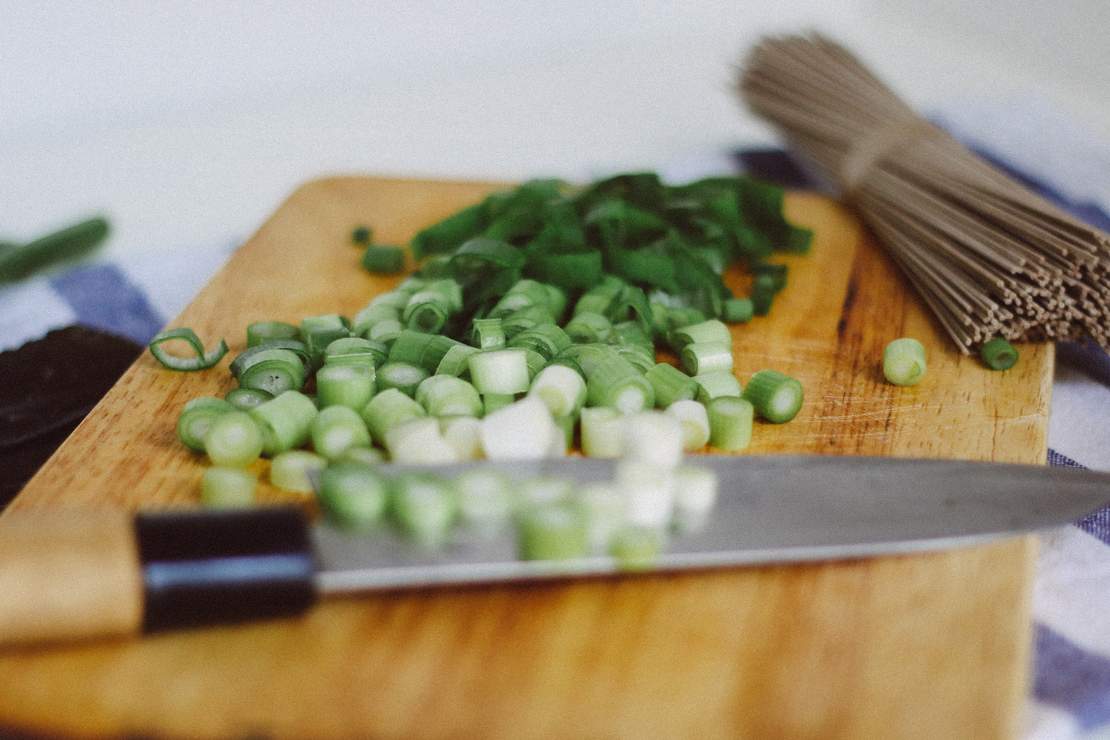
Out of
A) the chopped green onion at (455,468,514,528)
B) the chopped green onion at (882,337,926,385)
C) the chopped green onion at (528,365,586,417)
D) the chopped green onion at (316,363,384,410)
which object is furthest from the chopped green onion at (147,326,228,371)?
the chopped green onion at (882,337,926,385)

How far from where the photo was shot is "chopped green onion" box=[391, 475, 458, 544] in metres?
1.04

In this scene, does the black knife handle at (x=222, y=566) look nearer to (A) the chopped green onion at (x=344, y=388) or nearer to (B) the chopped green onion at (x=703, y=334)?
(A) the chopped green onion at (x=344, y=388)

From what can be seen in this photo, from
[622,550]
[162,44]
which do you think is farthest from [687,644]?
[162,44]

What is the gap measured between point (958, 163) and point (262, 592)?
4.44ft

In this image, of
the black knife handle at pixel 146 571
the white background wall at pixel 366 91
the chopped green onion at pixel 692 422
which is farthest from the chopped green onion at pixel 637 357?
the white background wall at pixel 366 91

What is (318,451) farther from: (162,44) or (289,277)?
(162,44)

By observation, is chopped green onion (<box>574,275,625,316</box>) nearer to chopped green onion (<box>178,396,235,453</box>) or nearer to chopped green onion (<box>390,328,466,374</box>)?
chopped green onion (<box>390,328,466,374</box>)

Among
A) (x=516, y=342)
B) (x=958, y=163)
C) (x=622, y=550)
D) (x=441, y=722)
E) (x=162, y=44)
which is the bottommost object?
(x=441, y=722)

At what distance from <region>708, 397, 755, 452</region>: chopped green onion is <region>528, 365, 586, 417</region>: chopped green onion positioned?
6.0 inches

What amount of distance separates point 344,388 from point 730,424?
437 millimetres

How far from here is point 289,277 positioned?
1.74 metres

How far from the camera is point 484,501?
3.51 feet

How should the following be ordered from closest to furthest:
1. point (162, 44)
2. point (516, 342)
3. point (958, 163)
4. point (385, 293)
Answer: point (516, 342) → point (385, 293) → point (958, 163) → point (162, 44)

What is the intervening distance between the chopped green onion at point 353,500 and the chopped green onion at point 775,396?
1.64ft
